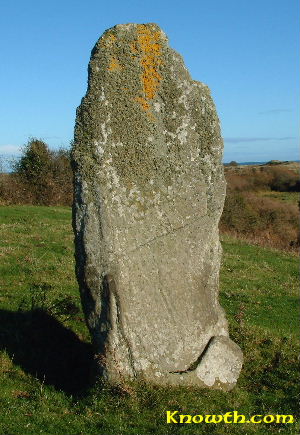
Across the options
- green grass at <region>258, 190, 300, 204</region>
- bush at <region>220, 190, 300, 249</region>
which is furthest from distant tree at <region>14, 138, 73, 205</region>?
green grass at <region>258, 190, 300, 204</region>

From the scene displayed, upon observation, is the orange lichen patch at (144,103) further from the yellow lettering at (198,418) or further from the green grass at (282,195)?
the green grass at (282,195)

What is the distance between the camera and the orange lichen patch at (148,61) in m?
8.43

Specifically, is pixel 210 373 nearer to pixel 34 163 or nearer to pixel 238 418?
pixel 238 418

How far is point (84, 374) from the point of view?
29.5 ft

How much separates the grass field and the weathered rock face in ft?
1.73

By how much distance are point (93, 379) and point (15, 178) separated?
35539 mm

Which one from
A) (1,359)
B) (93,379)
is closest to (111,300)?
(93,379)

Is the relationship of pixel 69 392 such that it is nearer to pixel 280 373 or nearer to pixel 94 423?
pixel 94 423

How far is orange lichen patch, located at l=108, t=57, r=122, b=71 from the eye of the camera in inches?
325

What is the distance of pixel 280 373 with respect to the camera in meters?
8.98

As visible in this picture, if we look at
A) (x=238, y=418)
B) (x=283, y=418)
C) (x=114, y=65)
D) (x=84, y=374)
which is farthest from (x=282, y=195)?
(x=238, y=418)

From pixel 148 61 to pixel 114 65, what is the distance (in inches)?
21.6

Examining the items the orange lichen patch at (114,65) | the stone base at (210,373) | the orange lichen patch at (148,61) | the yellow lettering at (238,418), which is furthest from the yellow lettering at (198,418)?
the orange lichen patch at (114,65)

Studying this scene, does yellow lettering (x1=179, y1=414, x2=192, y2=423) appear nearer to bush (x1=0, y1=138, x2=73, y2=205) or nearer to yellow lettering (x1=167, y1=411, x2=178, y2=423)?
yellow lettering (x1=167, y1=411, x2=178, y2=423)
